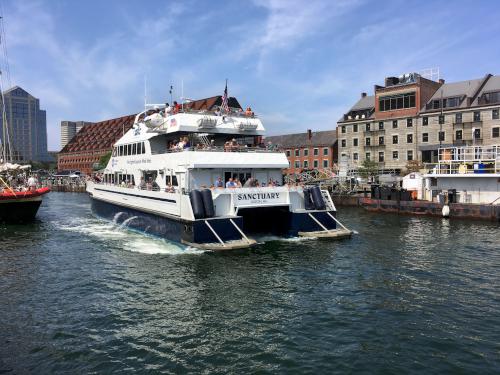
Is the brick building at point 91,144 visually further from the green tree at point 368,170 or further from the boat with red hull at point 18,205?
the boat with red hull at point 18,205

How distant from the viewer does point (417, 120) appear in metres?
59.9

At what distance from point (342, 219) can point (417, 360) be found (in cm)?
2598

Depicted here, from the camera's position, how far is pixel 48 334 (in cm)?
1016

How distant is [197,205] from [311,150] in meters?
60.3

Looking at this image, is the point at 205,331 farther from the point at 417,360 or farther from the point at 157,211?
Answer: the point at 157,211

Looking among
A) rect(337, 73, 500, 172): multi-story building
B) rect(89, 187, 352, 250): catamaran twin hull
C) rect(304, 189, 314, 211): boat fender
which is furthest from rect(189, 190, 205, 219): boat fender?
rect(337, 73, 500, 172): multi-story building

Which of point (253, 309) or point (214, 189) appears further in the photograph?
point (214, 189)

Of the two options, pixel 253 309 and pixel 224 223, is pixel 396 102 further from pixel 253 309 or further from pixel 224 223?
pixel 253 309

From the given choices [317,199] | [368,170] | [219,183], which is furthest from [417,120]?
[219,183]

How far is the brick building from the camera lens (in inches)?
4658

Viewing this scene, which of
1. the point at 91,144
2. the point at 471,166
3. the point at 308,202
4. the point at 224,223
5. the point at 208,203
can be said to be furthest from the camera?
the point at 91,144

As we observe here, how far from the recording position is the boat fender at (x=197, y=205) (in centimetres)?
1838

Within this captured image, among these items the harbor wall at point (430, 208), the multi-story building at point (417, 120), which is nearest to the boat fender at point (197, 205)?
the harbor wall at point (430, 208)

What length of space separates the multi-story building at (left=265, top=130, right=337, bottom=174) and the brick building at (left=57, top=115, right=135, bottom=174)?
5643 cm
